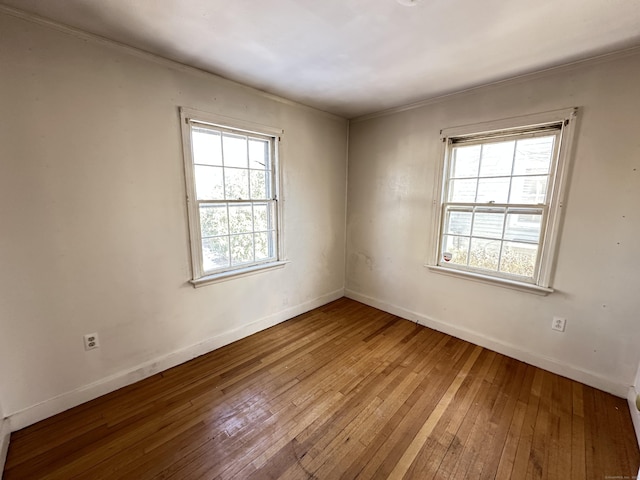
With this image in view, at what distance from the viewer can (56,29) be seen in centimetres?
154

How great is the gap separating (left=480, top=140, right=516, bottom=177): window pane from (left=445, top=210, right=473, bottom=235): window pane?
1.34 ft

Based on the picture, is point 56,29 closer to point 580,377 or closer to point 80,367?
point 80,367

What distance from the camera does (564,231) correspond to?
2.08 m

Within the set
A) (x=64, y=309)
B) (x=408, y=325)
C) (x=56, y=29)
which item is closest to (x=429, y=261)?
(x=408, y=325)

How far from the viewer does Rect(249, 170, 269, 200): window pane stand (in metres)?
2.63

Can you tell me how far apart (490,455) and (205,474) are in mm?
1574

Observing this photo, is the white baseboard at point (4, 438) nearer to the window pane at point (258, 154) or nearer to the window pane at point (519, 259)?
the window pane at point (258, 154)

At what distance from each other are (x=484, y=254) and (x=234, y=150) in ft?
8.49

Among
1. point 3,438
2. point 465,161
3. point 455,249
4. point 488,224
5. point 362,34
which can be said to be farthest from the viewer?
point 455,249

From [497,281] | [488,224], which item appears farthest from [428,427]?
[488,224]

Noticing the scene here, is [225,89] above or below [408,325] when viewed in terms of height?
above

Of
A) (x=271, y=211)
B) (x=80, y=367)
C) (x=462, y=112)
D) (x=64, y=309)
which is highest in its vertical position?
(x=462, y=112)

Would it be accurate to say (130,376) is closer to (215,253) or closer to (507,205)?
(215,253)

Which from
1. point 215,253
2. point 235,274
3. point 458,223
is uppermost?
point 458,223
